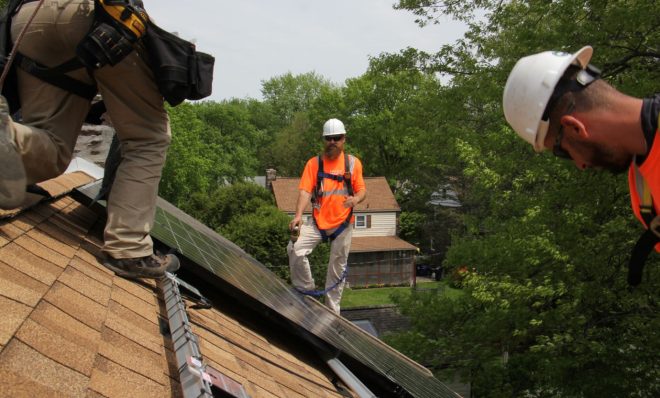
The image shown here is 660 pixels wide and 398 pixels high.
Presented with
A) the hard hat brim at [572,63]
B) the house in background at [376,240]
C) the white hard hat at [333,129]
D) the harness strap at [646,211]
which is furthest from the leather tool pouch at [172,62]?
the house in background at [376,240]

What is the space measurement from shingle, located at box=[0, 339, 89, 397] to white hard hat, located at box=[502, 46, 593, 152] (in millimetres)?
1564

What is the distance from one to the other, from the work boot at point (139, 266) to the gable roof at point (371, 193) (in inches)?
1725

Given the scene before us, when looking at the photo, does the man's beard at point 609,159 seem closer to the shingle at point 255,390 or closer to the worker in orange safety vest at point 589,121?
the worker in orange safety vest at point 589,121

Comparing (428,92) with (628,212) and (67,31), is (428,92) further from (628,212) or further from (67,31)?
(67,31)

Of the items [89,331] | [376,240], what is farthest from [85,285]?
[376,240]

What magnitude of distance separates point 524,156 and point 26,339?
1101 cm

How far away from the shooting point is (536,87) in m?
2.11

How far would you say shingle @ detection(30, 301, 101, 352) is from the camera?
1.82m

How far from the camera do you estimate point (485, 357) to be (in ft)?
40.9

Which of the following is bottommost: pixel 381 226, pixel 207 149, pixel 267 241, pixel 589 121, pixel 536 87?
pixel 381 226

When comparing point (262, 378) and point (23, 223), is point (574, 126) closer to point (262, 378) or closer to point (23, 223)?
point (262, 378)

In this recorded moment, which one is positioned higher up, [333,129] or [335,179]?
[333,129]

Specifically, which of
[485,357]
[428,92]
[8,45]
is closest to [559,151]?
[8,45]

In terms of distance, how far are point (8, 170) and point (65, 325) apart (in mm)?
881
